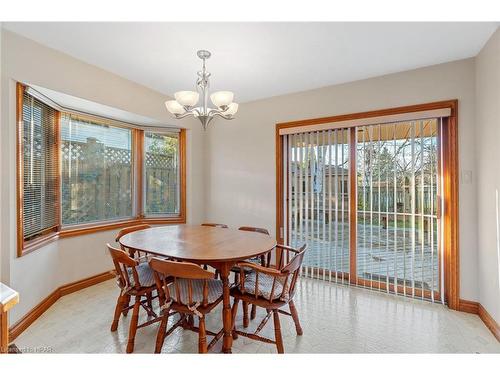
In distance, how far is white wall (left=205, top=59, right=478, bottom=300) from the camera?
8.02 feet

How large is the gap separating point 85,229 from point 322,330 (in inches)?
116

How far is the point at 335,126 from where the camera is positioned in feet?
10.1

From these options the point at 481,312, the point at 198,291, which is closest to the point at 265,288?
the point at 198,291

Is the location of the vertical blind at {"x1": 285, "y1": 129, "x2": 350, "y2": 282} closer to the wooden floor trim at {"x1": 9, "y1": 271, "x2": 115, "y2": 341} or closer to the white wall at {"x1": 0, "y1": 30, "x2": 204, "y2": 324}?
the white wall at {"x1": 0, "y1": 30, "x2": 204, "y2": 324}

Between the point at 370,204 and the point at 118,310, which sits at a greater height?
the point at 370,204

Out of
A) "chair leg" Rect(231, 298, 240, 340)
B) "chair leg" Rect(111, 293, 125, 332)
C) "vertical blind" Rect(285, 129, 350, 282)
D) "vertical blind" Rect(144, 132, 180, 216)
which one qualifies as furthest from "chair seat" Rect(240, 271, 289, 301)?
"vertical blind" Rect(144, 132, 180, 216)

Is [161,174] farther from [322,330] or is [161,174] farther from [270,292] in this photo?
[322,330]

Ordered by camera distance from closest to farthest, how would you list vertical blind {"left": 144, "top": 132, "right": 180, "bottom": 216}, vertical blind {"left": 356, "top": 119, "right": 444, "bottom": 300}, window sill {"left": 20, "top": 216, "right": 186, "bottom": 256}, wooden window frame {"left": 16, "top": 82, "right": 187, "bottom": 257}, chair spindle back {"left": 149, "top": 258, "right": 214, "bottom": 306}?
chair spindle back {"left": 149, "top": 258, "right": 214, "bottom": 306} → wooden window frame {"left": 16, "top": 82, "right": 187, "bottom": 257} → window sill {"left": 20, "top": 216, "right": 186, "bottom": 256} → vertical blind {"left": 356, "top": 119, "right": 444, "bottom": 300} → vertical blind {"left": 144, "top": 132, "right": 180, "bottom": 216}

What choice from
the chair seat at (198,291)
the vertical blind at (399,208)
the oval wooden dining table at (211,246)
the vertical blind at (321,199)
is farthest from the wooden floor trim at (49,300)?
the vertical blind at (399,208)

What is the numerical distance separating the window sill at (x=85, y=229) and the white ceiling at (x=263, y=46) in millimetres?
→ 1912

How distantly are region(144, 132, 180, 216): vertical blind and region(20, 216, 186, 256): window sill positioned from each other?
0.46 ft

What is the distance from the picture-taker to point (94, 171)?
3.29m

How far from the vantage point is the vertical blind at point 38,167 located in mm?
2320

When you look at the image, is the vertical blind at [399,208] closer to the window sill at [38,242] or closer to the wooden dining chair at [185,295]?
the wooden dining chair at [185,295]
